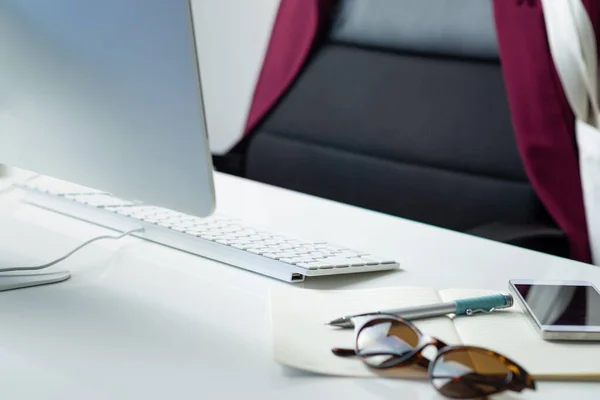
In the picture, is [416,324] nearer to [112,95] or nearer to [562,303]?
[562,303]

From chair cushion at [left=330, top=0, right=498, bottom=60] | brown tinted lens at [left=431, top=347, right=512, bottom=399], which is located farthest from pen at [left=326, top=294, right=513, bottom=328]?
chair cushion at [left=330, top=0, right=498, bottom=60]

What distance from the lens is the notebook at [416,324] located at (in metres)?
0.55

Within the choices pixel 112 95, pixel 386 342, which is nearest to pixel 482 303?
pixel 386 342

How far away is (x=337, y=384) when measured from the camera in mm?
532

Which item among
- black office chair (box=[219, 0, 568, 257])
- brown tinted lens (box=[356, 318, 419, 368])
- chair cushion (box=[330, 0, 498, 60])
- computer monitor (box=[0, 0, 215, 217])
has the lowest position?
brown tinted lens (box=[356, 318, 419, 368])

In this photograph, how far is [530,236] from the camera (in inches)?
40.4

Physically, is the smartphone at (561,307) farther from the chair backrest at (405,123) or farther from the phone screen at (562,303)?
the chair backrest at (405,123)

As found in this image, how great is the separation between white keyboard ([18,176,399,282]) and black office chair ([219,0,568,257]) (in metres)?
0.41

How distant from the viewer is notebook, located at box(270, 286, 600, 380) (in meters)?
0.55

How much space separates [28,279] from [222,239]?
0.22 m

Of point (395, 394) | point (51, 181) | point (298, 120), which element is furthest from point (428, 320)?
point (298, 120)

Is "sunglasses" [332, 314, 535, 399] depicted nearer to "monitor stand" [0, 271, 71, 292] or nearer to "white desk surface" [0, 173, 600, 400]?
"white desk surface" [0, 173, 600, 400]

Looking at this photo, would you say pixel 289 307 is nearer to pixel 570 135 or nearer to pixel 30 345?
pixel 30 345

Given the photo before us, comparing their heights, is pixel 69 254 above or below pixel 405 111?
below
